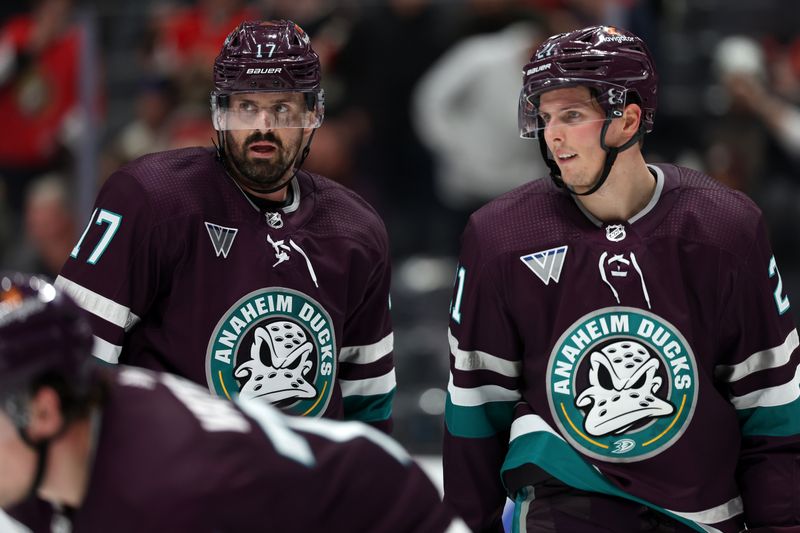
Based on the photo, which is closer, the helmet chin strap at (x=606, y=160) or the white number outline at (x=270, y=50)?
the helmet chin strap at (x=606, y=160)

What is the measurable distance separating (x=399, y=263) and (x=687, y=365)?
8.99 ft

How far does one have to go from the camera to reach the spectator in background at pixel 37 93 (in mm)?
5230

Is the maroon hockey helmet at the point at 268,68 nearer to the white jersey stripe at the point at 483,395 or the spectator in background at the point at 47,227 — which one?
the white jersey stripe at the point at 483,395

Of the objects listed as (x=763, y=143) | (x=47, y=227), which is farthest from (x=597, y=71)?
(x=47, y=227)

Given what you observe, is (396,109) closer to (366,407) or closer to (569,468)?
(366,407)

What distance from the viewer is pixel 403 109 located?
5.41 meters

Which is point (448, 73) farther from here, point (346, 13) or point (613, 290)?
point (613, 290)

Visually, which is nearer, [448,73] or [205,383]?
[205,383]

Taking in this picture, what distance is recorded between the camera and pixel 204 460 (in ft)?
6.03

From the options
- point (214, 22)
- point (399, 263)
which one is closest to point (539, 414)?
point (399, 263)

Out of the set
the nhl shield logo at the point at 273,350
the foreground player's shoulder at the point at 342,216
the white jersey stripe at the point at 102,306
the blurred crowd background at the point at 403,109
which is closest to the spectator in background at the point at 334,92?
the blurred crowd background at the point at 403,109

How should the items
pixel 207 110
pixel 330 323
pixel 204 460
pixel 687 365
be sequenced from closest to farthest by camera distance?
1. pixel 204 460
2. pixel 687 365
3. pixel 330 323
4. pixel 207 110

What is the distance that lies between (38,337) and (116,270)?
3.02 ft

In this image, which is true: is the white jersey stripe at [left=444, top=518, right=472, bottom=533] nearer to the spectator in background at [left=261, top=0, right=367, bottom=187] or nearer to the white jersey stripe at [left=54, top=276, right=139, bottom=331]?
the white jersey stripe at [left=54, top=276, right=139, bottom=331]
